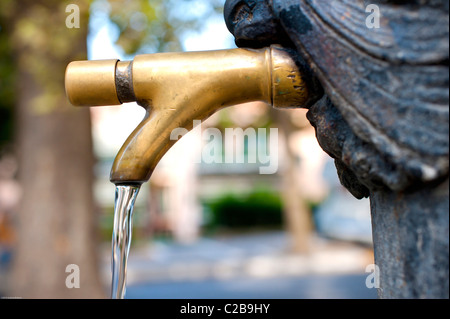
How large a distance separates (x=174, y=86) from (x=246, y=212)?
21.1 m

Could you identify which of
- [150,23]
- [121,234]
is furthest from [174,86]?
[150,23]

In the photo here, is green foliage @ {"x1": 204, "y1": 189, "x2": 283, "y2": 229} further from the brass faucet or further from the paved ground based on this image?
the brass faucet

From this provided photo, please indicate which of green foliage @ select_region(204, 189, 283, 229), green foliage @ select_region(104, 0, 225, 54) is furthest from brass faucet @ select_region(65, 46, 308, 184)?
green foliage @ select_region(204, 189, 283, 229)

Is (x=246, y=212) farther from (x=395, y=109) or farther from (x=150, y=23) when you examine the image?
(x=395, y=109)

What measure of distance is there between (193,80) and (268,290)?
7.14 meters

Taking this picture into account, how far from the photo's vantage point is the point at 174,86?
3.11ft

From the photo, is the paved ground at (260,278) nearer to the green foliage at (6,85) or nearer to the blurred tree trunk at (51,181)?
the blurred tree trunk at (51,181)

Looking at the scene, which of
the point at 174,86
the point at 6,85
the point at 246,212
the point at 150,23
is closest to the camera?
the point at 174,86

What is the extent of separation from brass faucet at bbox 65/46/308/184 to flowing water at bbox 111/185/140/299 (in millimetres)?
36

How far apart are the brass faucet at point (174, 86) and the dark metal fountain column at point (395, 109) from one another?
0.26 feet

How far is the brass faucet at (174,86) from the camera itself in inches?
36.9

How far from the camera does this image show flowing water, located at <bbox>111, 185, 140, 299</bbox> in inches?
38.2

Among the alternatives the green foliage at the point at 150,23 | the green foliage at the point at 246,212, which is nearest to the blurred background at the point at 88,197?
the green foliage at the point at 150,23
